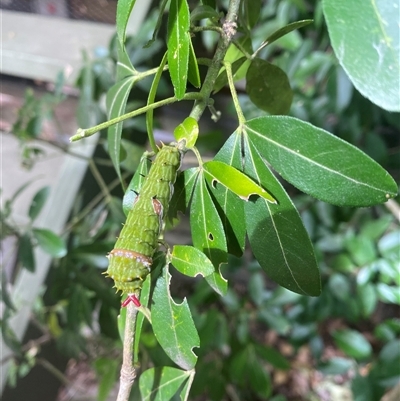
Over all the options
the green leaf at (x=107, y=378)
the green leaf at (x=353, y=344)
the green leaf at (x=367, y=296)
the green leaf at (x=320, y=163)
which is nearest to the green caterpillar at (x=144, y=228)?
the green leaf at (x=320, y=163)

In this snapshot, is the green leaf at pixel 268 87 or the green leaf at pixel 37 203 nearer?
the green leaf at pixel 268 87

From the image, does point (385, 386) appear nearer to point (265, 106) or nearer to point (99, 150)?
point (265, 106)

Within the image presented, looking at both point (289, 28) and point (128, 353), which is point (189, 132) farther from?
point (128, 353)

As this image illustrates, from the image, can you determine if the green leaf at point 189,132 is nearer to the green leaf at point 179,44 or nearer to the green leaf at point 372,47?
the green leaf at point 179,44

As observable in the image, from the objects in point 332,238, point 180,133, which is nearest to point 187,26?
point 180,133

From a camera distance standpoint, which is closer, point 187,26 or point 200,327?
point 187,26

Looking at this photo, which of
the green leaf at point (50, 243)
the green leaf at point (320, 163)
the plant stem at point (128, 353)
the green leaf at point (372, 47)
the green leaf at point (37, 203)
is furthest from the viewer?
the green leaf at point (37, 203)

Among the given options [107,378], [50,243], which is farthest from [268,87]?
[107,378]
